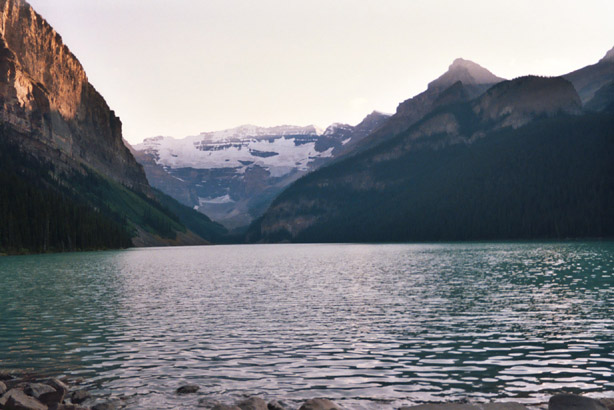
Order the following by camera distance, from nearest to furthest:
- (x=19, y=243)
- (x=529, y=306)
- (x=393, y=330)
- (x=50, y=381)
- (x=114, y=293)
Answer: (x=50, y=381), (x=393, y=330), (x=529, y=306), (x=114, y=293), (x=19, y=243)

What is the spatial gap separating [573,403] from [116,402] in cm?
1747

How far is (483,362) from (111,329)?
84.5ft

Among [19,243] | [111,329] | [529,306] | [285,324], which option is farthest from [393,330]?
[19,243]

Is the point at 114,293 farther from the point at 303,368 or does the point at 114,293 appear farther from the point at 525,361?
the point at 525,361

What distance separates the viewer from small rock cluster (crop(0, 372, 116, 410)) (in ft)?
66.4

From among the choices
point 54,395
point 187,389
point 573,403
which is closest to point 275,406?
point 187,389

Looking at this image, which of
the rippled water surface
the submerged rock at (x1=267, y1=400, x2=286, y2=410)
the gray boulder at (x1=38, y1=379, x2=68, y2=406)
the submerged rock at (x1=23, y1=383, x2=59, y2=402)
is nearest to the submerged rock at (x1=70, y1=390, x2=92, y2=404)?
the gray boulder at (x1=38, y1=379, x2=68, y2=406)

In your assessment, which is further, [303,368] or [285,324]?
[285,324]

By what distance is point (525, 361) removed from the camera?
27828 mm

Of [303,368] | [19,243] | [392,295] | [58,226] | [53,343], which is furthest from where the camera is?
[58,226]

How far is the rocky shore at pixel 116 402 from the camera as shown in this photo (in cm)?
1895

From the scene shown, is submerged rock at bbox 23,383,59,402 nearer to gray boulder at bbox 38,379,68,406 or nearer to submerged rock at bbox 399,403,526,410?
gray boulder at bbox 38,379,68,406

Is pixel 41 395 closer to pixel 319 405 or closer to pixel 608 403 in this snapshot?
pixel 319 405

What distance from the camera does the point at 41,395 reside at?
22359 millimetres
